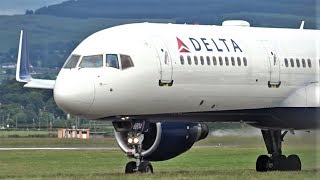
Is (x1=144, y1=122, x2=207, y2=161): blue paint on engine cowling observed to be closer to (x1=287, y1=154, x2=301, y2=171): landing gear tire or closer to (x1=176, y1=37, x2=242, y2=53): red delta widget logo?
(x1=176, y1=37, x2=242, y2=53): red delta widget logo

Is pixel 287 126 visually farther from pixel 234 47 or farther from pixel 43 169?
pixel 43 169

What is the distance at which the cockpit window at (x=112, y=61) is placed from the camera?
131ft

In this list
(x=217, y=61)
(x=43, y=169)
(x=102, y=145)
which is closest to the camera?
(x=217, y=61)

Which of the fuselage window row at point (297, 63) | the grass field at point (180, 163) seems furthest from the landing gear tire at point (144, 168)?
the fuselage window row at point (297, 63)

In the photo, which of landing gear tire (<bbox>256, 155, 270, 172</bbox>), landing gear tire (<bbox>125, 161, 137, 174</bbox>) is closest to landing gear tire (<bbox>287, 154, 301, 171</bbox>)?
landing gear tire (<bbox>256, 155, 270, 172</bbox>)

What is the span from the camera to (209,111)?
1674 inches

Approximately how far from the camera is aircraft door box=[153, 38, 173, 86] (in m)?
40.6

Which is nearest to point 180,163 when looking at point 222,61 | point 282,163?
point 282,163

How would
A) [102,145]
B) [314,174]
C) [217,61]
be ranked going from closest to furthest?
[314,174], [217,61], [102,145]

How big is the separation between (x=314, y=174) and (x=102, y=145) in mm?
32609

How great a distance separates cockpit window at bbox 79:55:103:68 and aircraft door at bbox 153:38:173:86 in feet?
5.61

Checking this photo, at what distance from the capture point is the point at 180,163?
5281 cm

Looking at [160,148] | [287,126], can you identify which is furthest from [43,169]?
[287,126]

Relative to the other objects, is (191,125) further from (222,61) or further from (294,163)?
(294,163)
